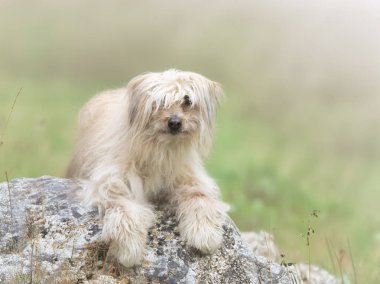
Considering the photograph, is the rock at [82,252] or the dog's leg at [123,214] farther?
the dog's leg at [123,214]

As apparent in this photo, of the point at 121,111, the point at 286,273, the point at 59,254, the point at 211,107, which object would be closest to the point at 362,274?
the point at 286,273

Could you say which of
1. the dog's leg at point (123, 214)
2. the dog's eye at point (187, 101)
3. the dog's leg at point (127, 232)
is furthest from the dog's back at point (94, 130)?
the dog's leg at point (127, 232)

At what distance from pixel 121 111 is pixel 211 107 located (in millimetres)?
891

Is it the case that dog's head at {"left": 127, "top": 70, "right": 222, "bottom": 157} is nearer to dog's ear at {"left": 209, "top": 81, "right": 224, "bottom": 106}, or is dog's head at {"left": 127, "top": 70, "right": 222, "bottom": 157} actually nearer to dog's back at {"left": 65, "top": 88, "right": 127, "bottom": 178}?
dog's ear at {"left": 209, "top": 81, "right": 224, "bottom": 106}

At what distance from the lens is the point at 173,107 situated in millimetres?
6629

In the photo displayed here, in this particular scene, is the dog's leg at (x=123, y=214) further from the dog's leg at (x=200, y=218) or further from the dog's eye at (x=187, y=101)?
the dog's eye at (x=187, y=101)

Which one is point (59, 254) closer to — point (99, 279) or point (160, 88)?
point (99, 279)

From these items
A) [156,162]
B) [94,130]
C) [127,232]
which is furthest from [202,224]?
[94,130]

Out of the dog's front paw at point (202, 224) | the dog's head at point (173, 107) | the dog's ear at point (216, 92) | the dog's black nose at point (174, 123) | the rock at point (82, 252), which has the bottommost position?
the rock at point (82, 252)

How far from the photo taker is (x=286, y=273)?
6.39m

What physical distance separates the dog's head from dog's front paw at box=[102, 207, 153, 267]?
821mm

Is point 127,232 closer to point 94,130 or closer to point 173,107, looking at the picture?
point 173,107

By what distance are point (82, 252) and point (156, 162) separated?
1.31 m

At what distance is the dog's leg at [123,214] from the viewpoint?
601 cm
